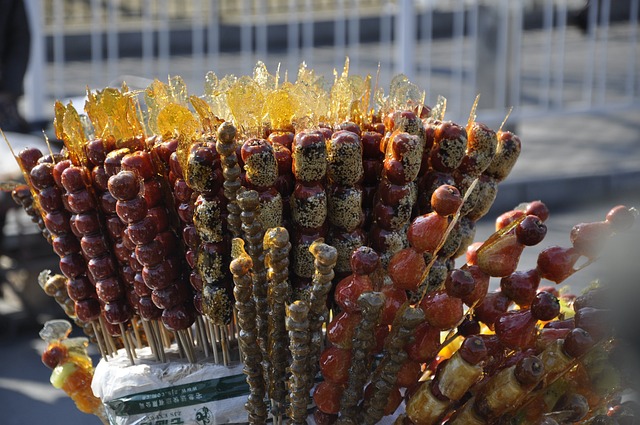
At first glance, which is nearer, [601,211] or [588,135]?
[601,211]

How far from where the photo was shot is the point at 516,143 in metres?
1.28

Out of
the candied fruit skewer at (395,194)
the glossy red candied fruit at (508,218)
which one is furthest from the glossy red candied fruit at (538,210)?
the candied fruit skewer at (395,194)

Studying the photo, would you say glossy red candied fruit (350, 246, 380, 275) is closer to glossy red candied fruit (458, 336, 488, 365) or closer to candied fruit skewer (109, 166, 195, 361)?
glossy red candied fruit (458, 336, 488, 365)

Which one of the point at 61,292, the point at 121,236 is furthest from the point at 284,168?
the point at 61,292

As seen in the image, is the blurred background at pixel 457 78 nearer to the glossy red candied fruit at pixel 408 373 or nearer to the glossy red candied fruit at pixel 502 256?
the glossy red candied fruit at pixel 502 256

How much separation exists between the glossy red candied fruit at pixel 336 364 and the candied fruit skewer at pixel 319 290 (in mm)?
23

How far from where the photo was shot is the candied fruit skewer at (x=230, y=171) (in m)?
1.08

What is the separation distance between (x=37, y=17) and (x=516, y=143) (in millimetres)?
4342

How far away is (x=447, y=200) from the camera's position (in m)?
1.05

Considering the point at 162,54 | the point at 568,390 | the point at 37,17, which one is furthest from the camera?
the point at 162,54

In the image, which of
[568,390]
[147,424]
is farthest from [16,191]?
[568,390]

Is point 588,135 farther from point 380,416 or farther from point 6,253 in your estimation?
point 380,416

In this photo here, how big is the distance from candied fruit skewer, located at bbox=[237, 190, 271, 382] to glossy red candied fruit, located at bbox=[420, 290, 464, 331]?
0.22m

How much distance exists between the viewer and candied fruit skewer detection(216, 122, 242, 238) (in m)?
1.08
